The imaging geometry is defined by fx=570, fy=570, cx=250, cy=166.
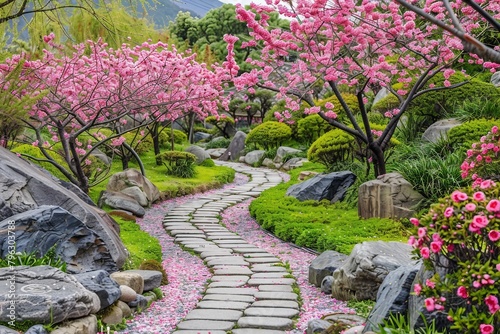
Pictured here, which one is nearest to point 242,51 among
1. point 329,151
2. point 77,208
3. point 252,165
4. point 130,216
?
point 252,165

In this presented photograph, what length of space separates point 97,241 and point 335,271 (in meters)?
2.68

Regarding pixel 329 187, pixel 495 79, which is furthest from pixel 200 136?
pixel 329 187

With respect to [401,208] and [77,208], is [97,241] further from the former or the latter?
[401,208]

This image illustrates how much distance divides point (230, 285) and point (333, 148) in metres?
7.17

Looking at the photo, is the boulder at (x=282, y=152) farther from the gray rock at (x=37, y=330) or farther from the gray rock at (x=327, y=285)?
the gray rock at (x=37, y=330)

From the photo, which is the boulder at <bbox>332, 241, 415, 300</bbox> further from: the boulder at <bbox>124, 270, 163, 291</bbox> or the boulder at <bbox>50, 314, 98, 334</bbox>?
the boulder at <bbox>50, 314, 98, 334</bbox>

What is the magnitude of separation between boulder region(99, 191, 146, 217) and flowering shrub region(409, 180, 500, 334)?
342 inches

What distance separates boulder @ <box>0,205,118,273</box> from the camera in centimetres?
581

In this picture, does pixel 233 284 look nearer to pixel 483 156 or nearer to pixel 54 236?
pixel 54 236

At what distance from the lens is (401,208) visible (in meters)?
9.22

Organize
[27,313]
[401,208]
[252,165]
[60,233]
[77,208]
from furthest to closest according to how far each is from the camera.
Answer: [252,165] → [401,208] → [77,208] → [60,233] → [27,313]

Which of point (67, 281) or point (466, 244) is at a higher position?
point (466, 244)

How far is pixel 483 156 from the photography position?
283 inches

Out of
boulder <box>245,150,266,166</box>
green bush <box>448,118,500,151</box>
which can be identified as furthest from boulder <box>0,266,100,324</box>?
boulder <box>245,150,266,166</box>
